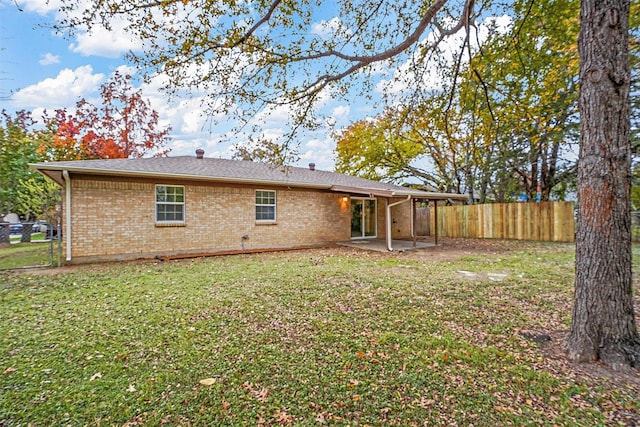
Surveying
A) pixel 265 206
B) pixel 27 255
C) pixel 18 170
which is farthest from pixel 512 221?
pixel 18 170

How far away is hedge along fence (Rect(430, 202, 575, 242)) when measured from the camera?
40.9 ft

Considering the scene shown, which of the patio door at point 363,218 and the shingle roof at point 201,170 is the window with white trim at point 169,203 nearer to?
the shingle roof at point 201,170

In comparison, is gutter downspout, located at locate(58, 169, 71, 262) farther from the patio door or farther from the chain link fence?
the patio door

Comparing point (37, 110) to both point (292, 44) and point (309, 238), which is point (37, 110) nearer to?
point (309, 238)

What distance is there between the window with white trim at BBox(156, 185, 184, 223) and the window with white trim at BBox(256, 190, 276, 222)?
2684 millimetres

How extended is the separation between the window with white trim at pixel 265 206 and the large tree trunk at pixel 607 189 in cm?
980

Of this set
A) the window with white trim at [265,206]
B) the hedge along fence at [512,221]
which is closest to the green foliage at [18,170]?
the window with white trim at [265,206]

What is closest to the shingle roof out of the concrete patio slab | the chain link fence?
the chain link fence

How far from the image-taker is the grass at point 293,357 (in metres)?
2.26

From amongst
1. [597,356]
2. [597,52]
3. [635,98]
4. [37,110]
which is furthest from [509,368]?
[37,110]

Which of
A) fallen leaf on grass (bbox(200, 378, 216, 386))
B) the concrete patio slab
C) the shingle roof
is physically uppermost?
the shingle roof

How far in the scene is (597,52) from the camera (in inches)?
113

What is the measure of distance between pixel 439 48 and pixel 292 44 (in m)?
3.07

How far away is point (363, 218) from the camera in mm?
14258
